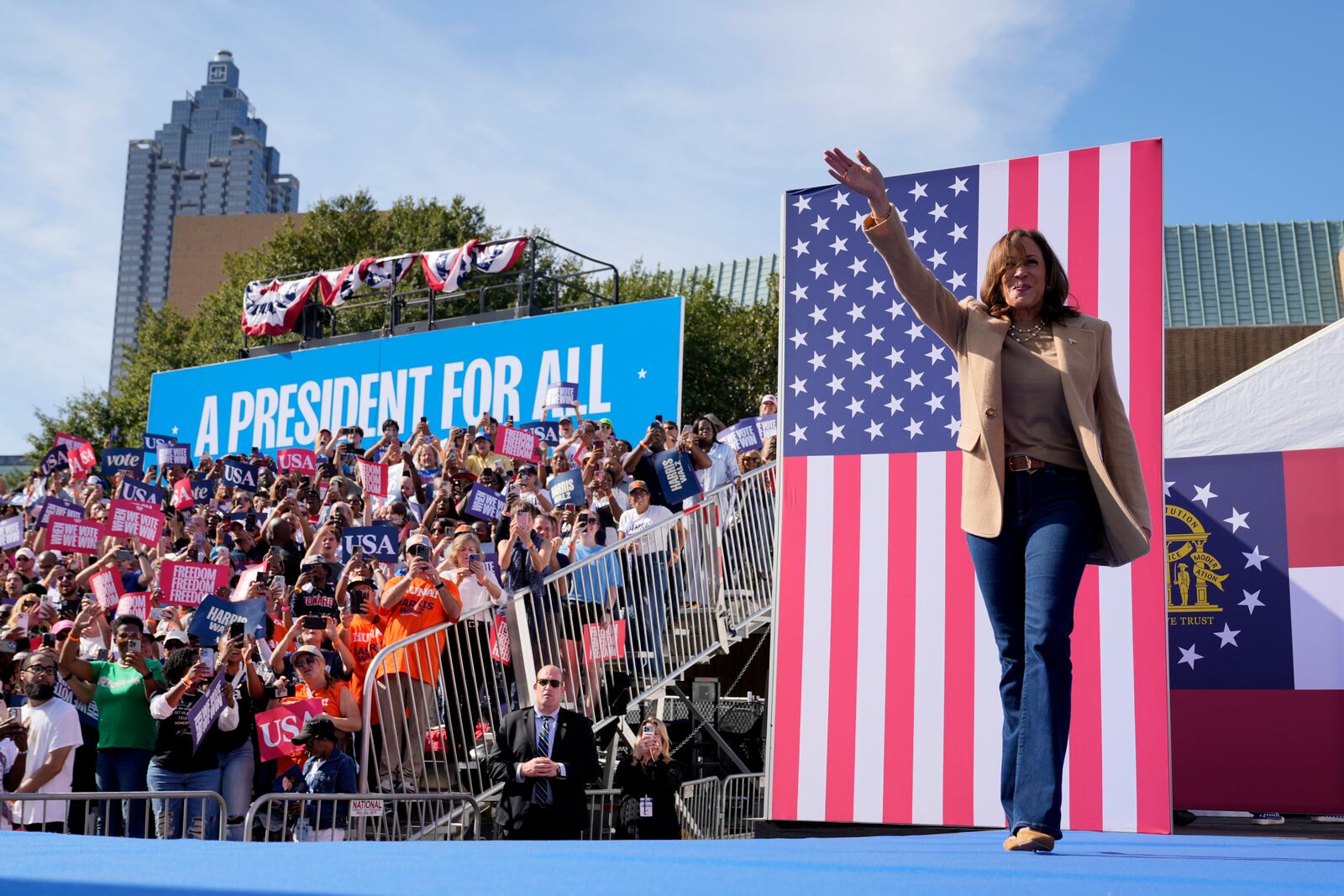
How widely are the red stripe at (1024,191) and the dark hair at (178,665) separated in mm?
5498

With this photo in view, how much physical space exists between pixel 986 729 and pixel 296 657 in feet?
14.7

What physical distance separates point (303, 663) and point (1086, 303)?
5110mm

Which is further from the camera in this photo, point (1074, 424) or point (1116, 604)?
point (1116, 604)

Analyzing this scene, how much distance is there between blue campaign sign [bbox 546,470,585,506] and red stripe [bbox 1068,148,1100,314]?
6.61 meters

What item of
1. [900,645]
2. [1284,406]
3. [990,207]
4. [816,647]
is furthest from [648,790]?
[1284,406]

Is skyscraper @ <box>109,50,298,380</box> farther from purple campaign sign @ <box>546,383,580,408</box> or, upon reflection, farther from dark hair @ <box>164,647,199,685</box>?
dark hair @ <box>164,647,199,685</box>

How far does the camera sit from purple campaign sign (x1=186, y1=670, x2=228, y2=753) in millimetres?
7801

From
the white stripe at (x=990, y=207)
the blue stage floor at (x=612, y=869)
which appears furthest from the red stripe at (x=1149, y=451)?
the blue stage floor at (x=612, y=869)

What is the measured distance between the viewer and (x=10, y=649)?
9883 mm

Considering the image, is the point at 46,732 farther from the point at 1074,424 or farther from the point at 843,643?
the point at 1074,424

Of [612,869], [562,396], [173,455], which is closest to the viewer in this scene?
[612,869]

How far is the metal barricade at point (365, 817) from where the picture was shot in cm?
730

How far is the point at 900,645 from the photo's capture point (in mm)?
6121

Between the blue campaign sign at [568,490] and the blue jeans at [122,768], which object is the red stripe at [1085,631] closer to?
the blue jeans at [122,768]
